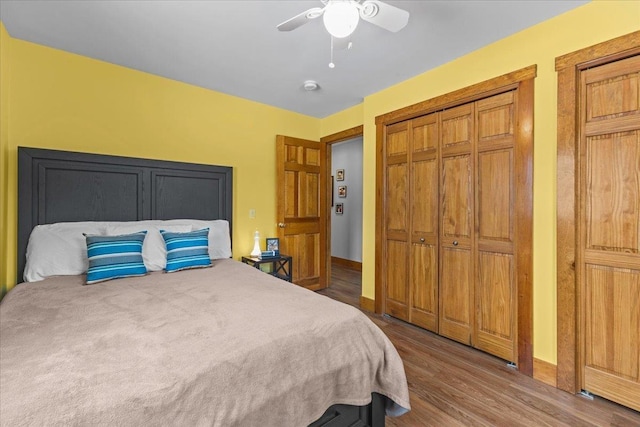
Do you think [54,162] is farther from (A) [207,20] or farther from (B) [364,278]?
(B) [364,278]

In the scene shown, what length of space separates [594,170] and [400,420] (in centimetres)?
202

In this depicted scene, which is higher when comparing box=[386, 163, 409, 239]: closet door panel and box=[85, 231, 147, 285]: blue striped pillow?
box=[386, 163, 409, 239]: closet door panel

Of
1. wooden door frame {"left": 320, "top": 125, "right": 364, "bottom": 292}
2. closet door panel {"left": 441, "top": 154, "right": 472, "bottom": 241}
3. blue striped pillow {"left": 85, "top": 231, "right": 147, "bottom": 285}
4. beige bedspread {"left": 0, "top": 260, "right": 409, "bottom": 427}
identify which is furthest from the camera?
wooden door frame {"left": 320, "top": 125, "right": 364, "bottom": 292}

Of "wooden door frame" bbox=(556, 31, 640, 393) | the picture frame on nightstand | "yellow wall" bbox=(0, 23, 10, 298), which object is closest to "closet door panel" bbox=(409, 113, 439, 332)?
"wooden door frame" bbox=(556, 31, 640, 393)

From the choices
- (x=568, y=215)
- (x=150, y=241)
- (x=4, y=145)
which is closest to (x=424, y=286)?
(x=568, y=215)

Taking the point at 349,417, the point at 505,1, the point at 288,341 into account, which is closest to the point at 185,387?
the point at 288,341

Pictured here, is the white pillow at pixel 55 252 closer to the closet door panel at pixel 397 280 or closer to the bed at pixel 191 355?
the bed at pixel 191 355

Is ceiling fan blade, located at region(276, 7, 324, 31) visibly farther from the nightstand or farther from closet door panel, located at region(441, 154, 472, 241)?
the nightstand

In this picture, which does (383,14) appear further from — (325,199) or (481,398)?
(325,199)

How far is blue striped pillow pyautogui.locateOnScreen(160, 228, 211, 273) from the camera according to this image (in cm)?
248

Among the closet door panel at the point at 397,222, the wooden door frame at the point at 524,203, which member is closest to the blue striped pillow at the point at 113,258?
the closet door panel at the point at 397,222

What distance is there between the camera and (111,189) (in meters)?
2.76

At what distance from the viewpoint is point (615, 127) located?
183cm

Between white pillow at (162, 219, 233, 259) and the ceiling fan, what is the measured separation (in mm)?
2090
